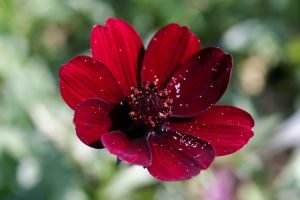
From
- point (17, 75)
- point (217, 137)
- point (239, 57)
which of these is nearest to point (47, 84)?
point (17, 75)

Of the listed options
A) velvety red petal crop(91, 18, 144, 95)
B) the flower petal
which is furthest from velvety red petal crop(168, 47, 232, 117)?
the flower petal

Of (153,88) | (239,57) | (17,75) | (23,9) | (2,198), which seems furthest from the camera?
(239,57)

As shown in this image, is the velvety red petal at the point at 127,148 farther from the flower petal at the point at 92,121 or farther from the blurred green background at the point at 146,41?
the blurred green background at the point at 146,41

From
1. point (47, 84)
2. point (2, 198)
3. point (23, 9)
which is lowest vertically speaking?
point (2, 198)

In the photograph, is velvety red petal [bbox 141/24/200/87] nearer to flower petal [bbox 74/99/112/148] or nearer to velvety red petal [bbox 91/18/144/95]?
velvety red petal [bbox 91/18/144/95]

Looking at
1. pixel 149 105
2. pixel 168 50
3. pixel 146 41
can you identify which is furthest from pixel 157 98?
pixel 146 41

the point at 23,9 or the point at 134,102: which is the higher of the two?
the point at 134,102

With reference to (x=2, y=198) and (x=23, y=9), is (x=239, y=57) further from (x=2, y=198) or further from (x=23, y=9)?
(x=2, y=198)
